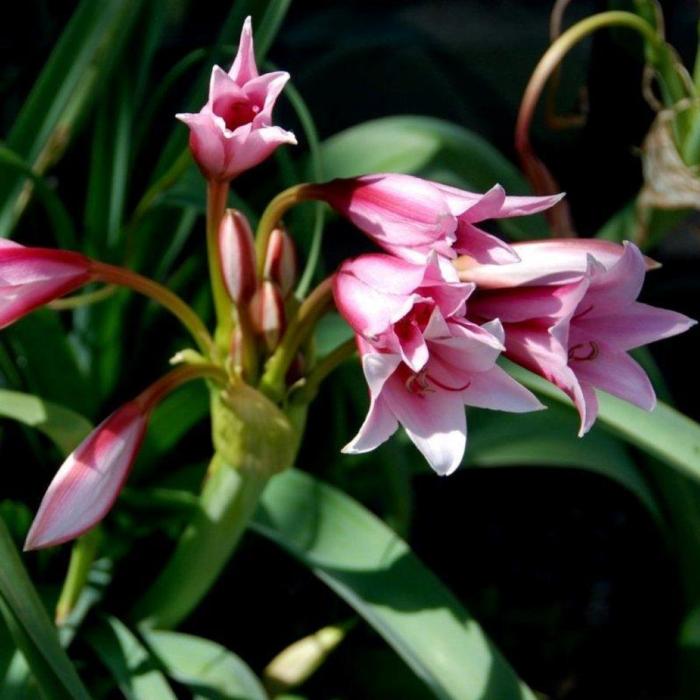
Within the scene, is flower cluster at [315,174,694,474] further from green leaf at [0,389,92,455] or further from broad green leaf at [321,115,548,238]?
broad green leaf at [321,115,548,238]

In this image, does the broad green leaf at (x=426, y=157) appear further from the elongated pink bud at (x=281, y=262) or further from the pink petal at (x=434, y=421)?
the pink petal at (x=434, y=421)

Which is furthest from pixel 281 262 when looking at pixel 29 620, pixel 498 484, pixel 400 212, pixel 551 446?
pixel 498 484

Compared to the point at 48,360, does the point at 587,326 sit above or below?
above

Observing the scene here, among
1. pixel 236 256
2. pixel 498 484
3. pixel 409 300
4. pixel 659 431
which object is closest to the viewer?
pixel 409 300

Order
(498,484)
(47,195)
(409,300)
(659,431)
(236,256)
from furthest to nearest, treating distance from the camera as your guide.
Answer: (498,484), (47,195), (659,431), (236,256), (409,300)

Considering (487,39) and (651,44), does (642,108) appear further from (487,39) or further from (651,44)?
(487,39)

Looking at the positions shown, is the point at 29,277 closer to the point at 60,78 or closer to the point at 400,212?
the point at 400,212
